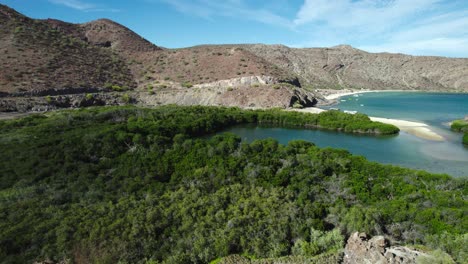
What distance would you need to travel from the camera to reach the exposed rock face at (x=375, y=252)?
47.7ft

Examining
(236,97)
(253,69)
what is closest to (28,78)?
(236,97)

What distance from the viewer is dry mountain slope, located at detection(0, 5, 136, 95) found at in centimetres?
6519

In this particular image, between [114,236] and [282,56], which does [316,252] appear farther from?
[282,56]

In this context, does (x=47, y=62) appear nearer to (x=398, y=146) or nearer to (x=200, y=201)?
(x=200, y=201)

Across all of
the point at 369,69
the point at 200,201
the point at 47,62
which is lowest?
the point at 200,201

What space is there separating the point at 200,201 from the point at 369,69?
648ft

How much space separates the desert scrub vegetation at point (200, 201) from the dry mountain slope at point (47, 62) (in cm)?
3824

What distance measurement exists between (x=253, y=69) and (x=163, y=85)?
2723cm

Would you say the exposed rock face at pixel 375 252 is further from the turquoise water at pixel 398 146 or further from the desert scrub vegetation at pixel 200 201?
the turquoise water at pixel 398 146

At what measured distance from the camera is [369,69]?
19312 cm

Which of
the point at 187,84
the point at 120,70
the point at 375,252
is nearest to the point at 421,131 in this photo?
the point at 375,252

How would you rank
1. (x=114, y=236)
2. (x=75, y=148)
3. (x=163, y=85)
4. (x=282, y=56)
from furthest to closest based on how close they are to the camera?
(x=282, y=56) < (x=163, y=85) < (x=75, y=148) < (x=114, y=236)

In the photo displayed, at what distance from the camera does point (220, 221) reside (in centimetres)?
1930

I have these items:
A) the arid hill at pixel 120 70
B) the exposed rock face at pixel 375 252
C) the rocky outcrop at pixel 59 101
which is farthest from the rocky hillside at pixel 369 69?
the exposed rock face at pixel 375 252
